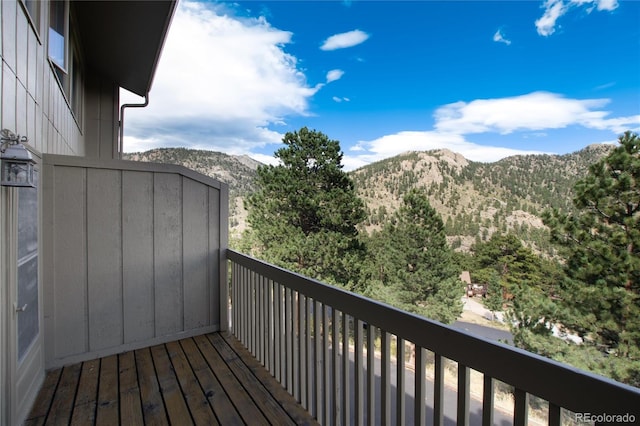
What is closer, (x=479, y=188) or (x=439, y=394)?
(x=439, y=394)

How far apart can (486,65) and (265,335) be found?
180ft

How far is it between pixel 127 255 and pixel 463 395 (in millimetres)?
2723

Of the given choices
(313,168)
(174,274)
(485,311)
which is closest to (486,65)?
(485,311)

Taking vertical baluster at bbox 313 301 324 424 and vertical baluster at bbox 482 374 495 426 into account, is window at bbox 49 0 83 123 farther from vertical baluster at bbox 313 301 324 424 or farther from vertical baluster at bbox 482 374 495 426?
vertical baluster at bbox 482 374 495 426

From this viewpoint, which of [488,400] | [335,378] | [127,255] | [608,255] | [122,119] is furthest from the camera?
[608,255]

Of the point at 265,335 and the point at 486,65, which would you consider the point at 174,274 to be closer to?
the point at 265,335

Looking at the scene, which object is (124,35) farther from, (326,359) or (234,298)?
(326,359)

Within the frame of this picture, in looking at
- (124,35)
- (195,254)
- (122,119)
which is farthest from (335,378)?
(122,119)

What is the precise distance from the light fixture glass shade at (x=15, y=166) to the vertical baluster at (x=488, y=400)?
2.00 m

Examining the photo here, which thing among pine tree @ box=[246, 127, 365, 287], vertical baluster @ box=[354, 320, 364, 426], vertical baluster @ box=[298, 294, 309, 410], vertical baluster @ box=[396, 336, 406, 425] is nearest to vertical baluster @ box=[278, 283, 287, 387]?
vertical baluster @ box=[298, 294, 309, 410]

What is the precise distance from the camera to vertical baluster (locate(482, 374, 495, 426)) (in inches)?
40.8

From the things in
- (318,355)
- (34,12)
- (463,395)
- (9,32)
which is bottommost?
(318,355)

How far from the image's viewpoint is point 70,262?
2672mm

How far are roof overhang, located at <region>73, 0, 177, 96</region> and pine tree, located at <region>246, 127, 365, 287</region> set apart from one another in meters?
12.2
